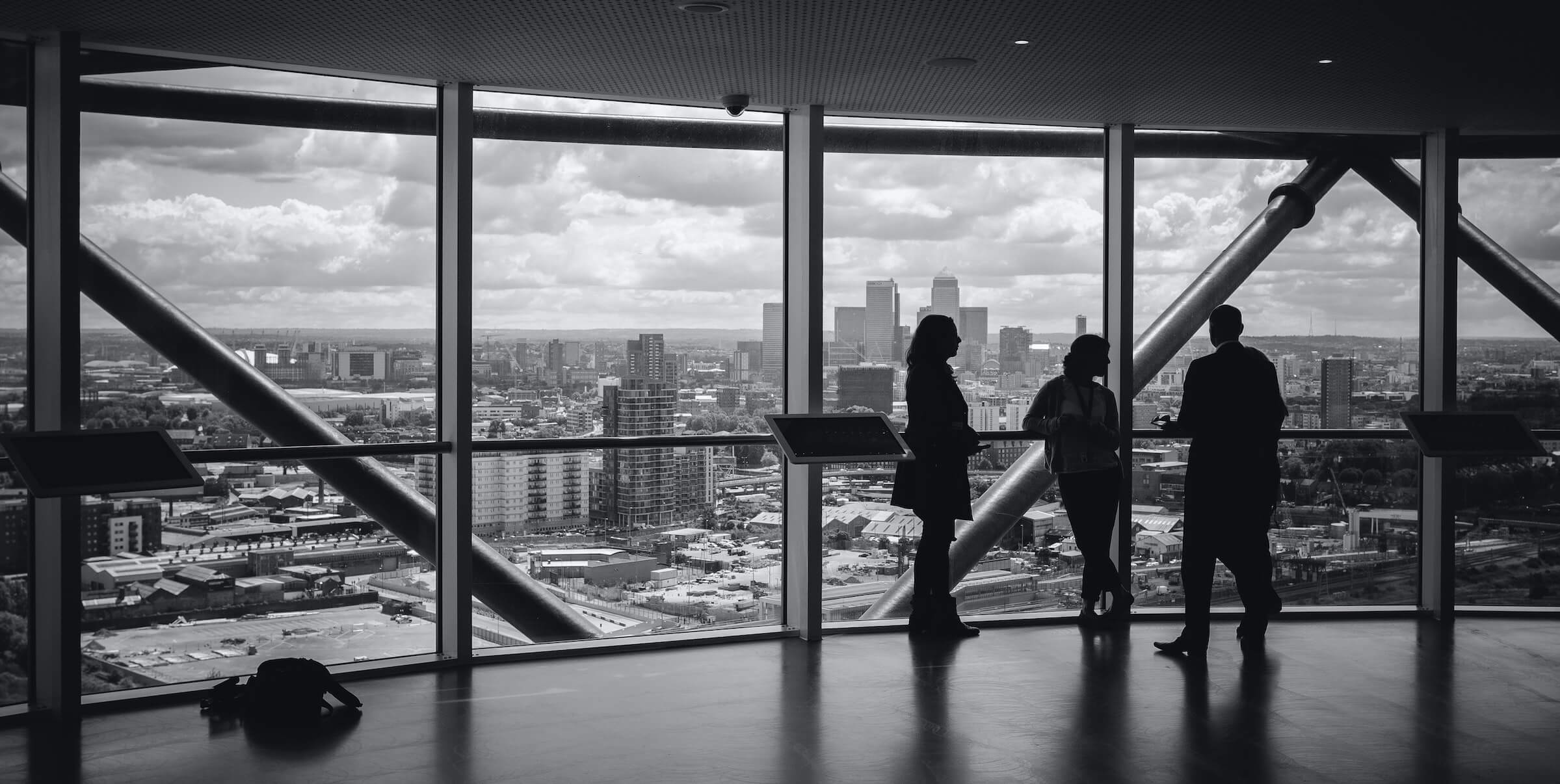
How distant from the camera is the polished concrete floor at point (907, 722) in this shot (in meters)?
4.57

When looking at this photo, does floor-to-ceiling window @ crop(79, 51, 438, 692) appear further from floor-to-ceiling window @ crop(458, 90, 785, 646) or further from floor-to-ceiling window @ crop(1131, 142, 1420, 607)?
floor-to-ceiling window @ crop(1131, 142, 1420, 607)

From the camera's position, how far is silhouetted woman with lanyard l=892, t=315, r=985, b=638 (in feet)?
22.1

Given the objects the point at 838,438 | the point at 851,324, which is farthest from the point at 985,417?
the point at 838,438

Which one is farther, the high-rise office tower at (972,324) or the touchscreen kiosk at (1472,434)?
the high-rise office tower at (972,324)

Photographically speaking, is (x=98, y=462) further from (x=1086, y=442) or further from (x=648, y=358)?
(x=1086, y=442)

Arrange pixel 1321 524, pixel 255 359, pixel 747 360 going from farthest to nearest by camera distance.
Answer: pixel 1321 524, pixel 747 360, pixel 255 359

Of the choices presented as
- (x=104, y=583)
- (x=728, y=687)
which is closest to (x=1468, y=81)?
(x=728, y=687)

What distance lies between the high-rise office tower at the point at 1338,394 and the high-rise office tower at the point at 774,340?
3680 mm

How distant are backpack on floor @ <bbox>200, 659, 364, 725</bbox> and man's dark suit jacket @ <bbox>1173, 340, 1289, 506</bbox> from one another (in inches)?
172

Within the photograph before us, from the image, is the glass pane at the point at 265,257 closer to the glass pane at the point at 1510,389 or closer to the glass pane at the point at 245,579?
the glass pane at the point at 245,579

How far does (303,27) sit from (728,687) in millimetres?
3615

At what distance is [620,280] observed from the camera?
272 inches

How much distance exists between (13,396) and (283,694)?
74.4 inches

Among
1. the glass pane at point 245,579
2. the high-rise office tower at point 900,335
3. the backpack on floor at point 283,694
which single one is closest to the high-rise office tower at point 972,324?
the high-rise office tower at point 900,335
